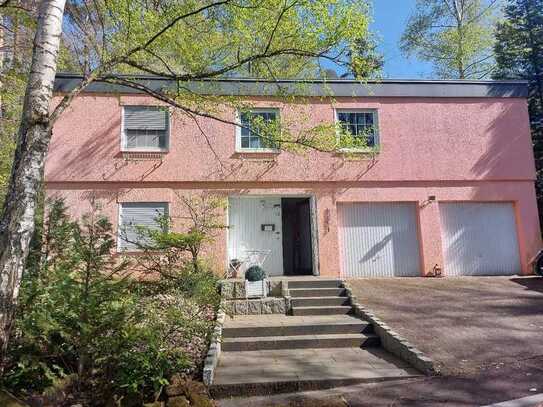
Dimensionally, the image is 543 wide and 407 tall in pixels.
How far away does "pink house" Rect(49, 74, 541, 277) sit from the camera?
11.9m

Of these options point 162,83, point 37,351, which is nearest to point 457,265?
point 162,83

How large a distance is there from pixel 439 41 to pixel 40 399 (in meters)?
25.4

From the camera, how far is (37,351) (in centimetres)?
421

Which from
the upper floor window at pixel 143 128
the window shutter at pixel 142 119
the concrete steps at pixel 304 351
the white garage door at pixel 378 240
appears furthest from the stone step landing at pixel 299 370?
the window shutter at pixel 142 119

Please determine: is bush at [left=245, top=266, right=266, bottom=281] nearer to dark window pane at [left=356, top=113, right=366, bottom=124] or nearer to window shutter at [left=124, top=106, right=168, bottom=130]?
window shutter at [left=124, top=106, right=168, bottom=130]

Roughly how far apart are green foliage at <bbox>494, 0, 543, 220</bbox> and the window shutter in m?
15.8

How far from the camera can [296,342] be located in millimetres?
7074

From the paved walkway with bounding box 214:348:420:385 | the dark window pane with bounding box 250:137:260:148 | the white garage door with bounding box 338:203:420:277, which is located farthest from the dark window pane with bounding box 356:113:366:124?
the paved walkway with bounding box 214:348:420:385

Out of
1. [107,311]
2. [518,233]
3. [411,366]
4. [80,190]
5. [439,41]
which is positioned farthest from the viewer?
[439,41]

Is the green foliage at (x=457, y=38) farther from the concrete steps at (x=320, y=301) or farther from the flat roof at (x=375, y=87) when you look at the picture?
the concrete steps at (x=320, y=301)

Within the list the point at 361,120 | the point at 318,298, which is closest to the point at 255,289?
the point at 318,298

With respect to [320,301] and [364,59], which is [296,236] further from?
[364,59]

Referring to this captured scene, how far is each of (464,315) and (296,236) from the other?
621cm

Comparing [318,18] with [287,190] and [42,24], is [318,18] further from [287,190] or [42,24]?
[287,190]
